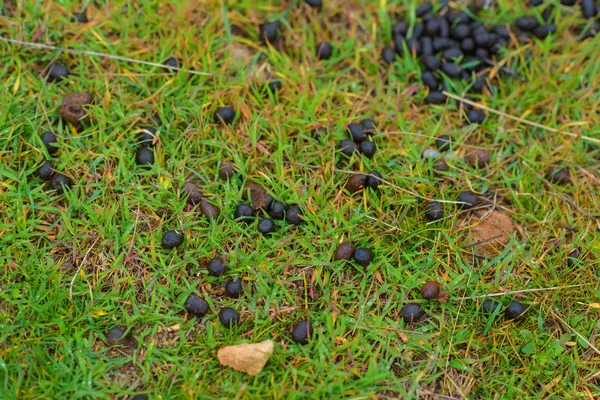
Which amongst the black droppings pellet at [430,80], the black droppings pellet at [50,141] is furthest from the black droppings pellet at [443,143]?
the black droppings pellet at [50,141]

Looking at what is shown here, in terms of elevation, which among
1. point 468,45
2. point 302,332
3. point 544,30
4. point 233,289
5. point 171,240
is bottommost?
point 302,332

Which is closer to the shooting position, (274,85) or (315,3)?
(274,85)

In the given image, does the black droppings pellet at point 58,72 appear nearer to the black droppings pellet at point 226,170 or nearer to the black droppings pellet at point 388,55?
the black droppings pellet at point 226,170

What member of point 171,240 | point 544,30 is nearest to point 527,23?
point 544,30

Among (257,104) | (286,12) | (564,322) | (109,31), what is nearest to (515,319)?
(564,322)

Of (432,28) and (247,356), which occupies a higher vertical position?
(432,28)

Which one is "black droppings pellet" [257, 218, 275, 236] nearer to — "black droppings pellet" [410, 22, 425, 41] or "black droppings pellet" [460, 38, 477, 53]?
"black droppings pellet" [410, 22, 425, 41]

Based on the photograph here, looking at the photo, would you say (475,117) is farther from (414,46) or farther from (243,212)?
(243,212)
